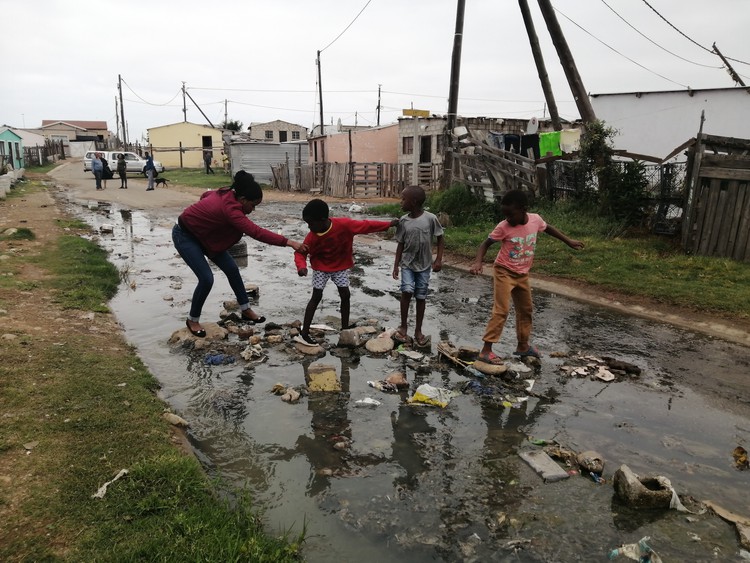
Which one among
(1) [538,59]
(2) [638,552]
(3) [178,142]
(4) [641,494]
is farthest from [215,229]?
(3) [178,142]

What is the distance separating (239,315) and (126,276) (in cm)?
329

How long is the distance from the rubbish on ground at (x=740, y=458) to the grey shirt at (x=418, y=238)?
9.73 ft

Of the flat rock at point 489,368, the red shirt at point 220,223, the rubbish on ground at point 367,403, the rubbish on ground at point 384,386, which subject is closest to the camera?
the rubbish on ground at point 367,403

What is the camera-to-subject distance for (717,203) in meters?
8.37

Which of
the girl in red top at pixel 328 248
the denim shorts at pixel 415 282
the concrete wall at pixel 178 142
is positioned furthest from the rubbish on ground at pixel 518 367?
the concrete wall at pixel 178 142

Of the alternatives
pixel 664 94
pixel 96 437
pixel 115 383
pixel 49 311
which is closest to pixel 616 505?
pixel 96 437

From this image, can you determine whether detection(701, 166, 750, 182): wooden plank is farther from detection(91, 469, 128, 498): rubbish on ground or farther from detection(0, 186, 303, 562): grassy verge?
detection(91, 469, 128, 498): rubbish on ground

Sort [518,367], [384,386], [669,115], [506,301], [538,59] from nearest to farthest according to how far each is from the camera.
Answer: [384,386], [506,301], [518,367], [538,59], [669,115]

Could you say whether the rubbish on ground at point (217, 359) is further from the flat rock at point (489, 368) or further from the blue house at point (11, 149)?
the blue house at point (11, 149)

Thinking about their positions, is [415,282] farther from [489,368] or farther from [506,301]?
[489,368]

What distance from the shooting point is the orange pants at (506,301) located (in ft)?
16.0

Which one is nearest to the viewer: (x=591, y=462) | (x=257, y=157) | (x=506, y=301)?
(x=591, y=462)

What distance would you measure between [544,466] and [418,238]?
8.58 feet

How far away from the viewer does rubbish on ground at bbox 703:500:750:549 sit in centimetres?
267
